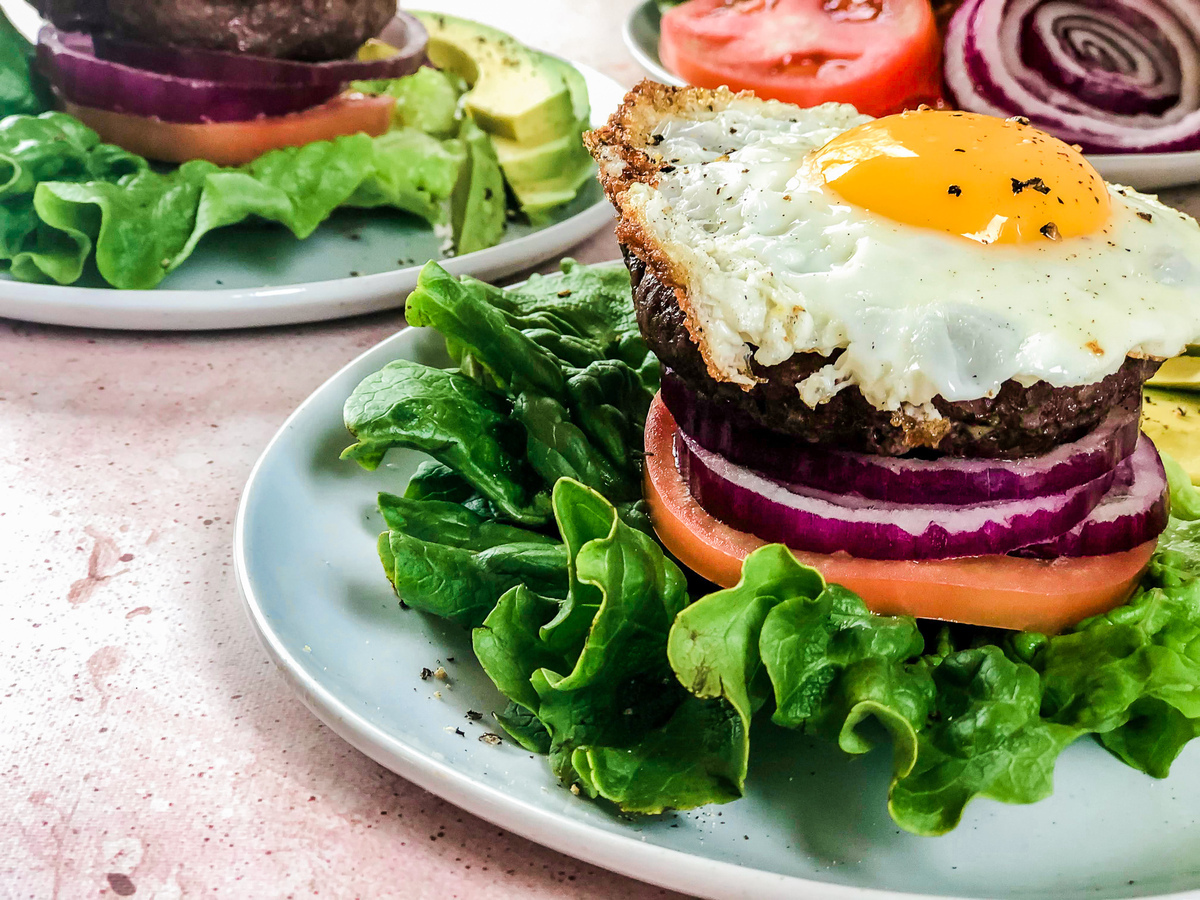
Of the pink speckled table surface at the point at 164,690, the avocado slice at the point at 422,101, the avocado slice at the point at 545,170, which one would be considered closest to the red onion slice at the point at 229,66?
the avocado slice at the point at 422,101

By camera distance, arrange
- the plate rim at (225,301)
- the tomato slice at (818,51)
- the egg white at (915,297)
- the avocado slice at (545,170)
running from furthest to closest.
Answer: the tomato slice at (818,51), the avocado slice at (545,170), the plate rim at (225,301), the egg white at (915,297)

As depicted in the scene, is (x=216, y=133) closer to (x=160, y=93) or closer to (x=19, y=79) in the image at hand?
(x=160, y=93)

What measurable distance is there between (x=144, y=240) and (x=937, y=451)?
2078 mm

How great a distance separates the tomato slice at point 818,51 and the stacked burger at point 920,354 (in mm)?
1896

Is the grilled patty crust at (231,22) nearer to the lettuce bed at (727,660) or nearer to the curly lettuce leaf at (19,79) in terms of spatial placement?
the curly lettuce leaf at (19,79)

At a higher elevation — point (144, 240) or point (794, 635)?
point (794, 635)

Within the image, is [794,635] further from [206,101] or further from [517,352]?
[206,101]

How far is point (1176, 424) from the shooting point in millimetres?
2322

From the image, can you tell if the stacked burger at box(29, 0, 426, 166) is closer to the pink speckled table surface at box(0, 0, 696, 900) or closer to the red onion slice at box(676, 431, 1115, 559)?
the pink speckled table surface at box(0, 0, 696, 900)

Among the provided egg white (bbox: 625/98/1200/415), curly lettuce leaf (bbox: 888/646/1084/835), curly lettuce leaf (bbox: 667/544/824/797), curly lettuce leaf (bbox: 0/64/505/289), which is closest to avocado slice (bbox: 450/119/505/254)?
curly lettuce leaf (bbox: 0/64/505/289)

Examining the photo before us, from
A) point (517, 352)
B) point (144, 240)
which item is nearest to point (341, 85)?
point (144, 240)

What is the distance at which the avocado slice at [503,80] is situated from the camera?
12.1ft

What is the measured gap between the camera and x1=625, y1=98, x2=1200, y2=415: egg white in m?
1.55

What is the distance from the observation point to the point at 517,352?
7.05 ft
